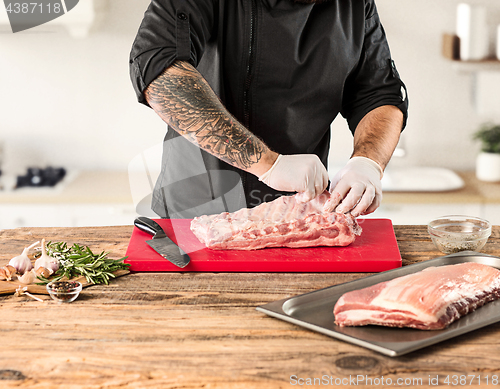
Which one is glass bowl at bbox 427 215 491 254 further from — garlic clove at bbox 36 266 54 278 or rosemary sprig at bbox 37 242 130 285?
garlic clove at bbox 36 266 54 278

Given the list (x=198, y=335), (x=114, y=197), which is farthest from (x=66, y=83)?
(x=198, y=335)

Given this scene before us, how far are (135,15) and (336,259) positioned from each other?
3139 mm

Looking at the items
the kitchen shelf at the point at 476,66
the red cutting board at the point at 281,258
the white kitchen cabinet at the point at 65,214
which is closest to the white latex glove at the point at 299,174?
the red cutting board at the point at 281,258

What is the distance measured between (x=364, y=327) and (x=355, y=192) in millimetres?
702

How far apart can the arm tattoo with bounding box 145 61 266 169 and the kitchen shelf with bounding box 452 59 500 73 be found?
2778 mm

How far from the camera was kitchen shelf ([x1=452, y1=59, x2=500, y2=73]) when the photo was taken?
155 inches

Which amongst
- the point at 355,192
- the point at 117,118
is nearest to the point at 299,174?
the point at 355,192

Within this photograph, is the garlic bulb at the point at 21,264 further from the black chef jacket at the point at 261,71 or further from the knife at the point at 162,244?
the black chef jacket at the point at 261,71

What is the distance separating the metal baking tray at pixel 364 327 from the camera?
1099 millimetres

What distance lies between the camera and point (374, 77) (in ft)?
7.47

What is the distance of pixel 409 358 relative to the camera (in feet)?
3.55

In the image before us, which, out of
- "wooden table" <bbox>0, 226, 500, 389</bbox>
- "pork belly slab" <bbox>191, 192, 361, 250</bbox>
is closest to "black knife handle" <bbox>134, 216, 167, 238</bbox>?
"pork belly slab" <bbox>191, 192, 361, 250</bbox>

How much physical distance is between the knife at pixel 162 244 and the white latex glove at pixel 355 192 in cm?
56

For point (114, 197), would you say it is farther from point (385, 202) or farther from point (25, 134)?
point (385, 202)
